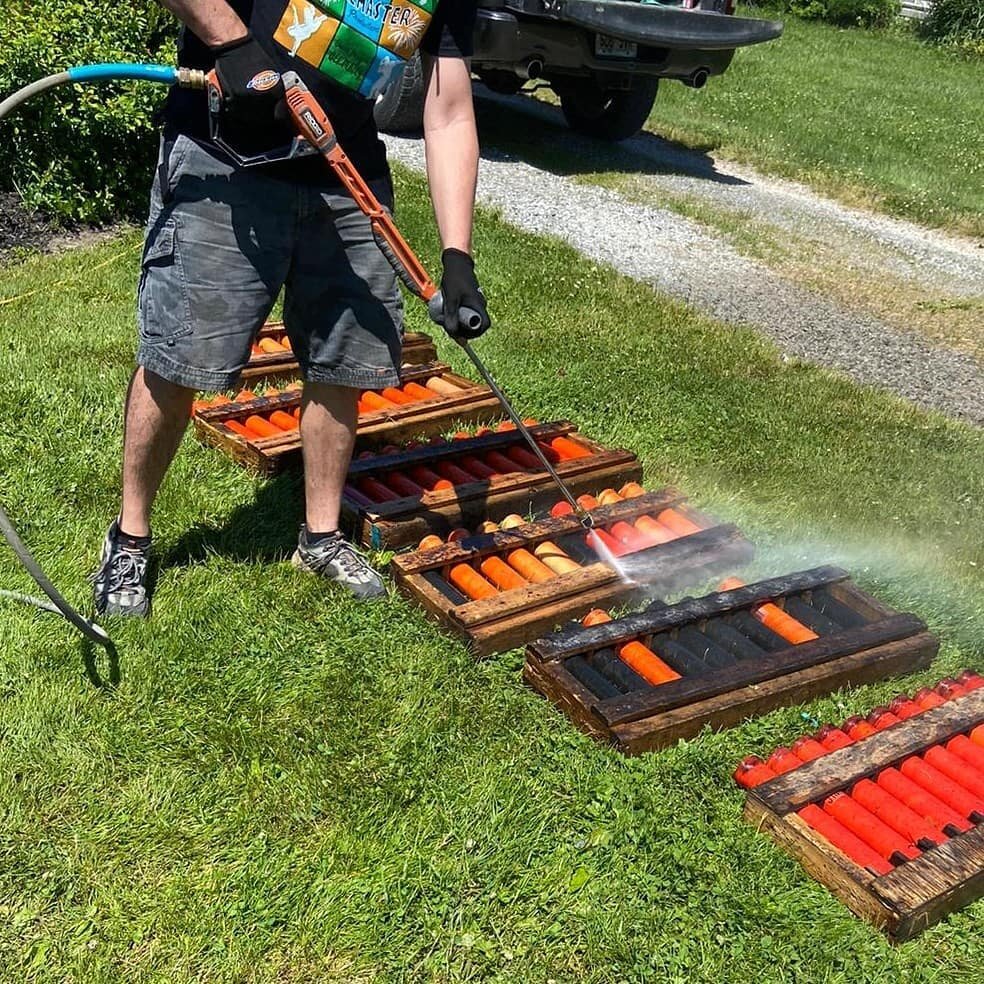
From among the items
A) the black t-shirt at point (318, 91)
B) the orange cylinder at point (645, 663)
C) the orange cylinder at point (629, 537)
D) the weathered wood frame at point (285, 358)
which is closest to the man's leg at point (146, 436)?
the black t-shirt at point (318, 91)

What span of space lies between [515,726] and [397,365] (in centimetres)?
108

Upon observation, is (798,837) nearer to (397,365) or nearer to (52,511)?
(397,365)

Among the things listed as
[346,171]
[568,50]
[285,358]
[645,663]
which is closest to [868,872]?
[645,663]

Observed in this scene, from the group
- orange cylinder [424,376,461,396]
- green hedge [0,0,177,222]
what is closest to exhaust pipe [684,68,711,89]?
green hedge [0,0,177,222]

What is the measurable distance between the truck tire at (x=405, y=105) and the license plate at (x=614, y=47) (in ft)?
4.17

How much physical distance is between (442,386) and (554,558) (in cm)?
147

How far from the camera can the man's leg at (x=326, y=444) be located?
131 inches

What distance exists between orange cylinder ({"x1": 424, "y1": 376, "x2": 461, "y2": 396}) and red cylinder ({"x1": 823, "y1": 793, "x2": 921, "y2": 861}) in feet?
8.46

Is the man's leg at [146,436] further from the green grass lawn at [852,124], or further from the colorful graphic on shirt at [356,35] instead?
the green grass lawn at [852,124]

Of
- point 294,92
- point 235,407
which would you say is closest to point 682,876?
point 294,92

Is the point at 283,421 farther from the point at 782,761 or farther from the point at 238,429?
the point at 782,761

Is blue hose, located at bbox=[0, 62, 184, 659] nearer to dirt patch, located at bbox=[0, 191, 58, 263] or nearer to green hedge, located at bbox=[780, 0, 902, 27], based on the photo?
dirt patch, located at bbox=[0, 191, 58, 263]

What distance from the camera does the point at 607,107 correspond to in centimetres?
984

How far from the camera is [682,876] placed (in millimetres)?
2549
